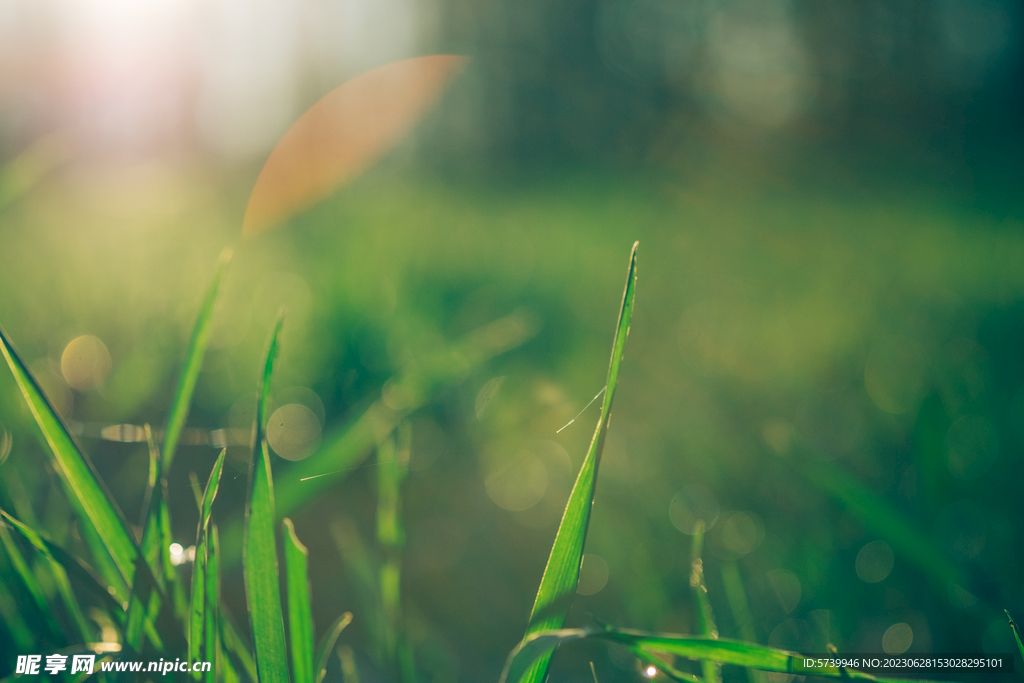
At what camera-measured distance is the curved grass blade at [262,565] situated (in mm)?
264

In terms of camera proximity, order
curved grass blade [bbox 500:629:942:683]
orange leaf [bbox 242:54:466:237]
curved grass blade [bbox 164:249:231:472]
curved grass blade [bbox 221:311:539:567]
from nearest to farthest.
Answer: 1. curved grass blade [bbox 500:629:942:683]
2. curved grass blade [bbox 164:249:231:472]
3. curved grass blade [bbox 221:311:539:567]
4. orange leaf [bbox 242:54:466:237]

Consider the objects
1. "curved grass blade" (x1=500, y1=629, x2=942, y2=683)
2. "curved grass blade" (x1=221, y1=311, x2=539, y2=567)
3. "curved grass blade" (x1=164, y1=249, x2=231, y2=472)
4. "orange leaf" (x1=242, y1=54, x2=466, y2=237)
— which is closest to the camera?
"curved grass blade" (x1=500, y1=629, x2=942, y2=683)

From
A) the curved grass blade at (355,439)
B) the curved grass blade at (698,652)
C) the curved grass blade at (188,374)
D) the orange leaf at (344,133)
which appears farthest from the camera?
the orange leaf at (344,133)

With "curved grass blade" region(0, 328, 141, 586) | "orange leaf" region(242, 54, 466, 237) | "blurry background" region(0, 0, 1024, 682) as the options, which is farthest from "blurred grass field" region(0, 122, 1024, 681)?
"orange leaf" region(242, 54, 466, 237)

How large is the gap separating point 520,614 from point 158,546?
0.30 metres

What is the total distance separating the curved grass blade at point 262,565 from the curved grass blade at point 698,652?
101mm

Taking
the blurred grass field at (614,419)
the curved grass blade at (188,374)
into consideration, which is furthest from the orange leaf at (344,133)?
the curved grass blade at (188,374)

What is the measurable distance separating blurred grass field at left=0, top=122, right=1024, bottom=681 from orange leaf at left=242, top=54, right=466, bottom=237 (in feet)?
3.55

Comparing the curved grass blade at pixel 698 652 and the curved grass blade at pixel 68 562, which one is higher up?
the curved grass blade at pixel 68 562

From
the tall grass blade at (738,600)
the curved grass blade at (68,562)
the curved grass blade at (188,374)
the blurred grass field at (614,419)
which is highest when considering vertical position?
the curved grass blade at (188,374)

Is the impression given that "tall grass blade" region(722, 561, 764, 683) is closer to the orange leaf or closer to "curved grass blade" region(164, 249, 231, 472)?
"curved grass blade" region(164, 249, 231, 472)

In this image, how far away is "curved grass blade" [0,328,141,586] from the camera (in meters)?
0.27

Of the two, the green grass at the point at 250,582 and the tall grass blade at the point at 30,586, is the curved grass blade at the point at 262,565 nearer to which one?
the green grass at the point at 250,582

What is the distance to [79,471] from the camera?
0.91 ft
